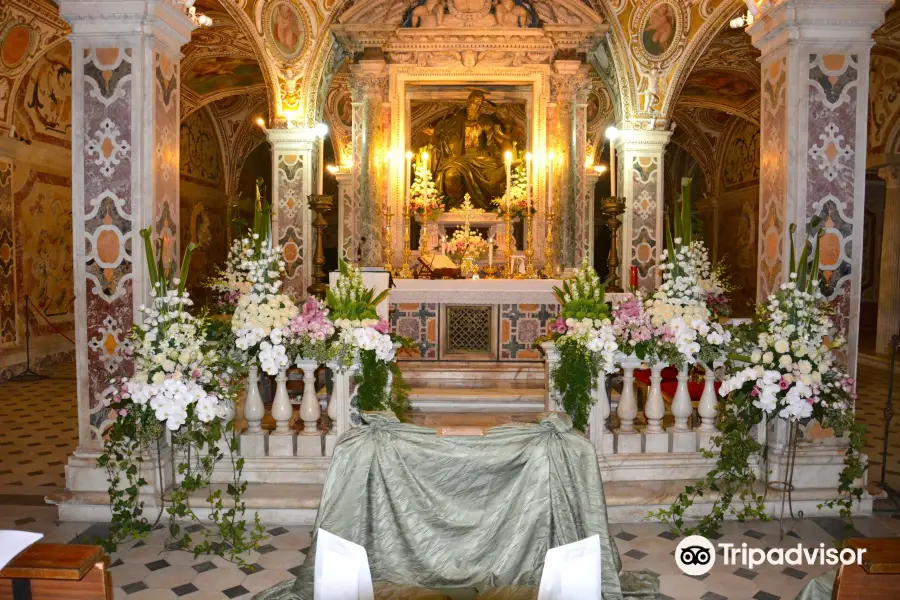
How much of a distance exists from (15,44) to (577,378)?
964 cm

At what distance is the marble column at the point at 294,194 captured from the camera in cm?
1098

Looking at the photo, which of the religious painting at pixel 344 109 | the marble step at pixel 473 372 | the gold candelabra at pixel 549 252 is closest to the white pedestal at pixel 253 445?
the marble step at pixel 473 372

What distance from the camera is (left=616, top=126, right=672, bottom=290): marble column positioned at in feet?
36.7

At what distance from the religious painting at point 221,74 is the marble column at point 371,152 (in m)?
4.79

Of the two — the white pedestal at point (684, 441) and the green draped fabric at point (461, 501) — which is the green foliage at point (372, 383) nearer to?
the green draped fabric at point (461, 501)

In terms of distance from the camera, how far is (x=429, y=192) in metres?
10.6

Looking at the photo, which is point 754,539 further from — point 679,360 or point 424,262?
point 424,262

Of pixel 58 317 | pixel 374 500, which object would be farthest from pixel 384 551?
pixel 58 317

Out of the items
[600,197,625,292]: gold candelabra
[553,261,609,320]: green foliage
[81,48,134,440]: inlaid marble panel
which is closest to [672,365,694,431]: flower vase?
[553,261,609,320]: green foliage

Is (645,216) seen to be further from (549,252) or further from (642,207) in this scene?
(549,252)

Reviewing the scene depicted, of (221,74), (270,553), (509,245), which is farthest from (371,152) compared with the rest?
(270,553)

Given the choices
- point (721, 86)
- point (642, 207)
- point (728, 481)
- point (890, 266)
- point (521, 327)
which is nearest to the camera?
point (728, 481)

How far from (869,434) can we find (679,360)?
389 cm

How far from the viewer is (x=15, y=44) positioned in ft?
33.7
